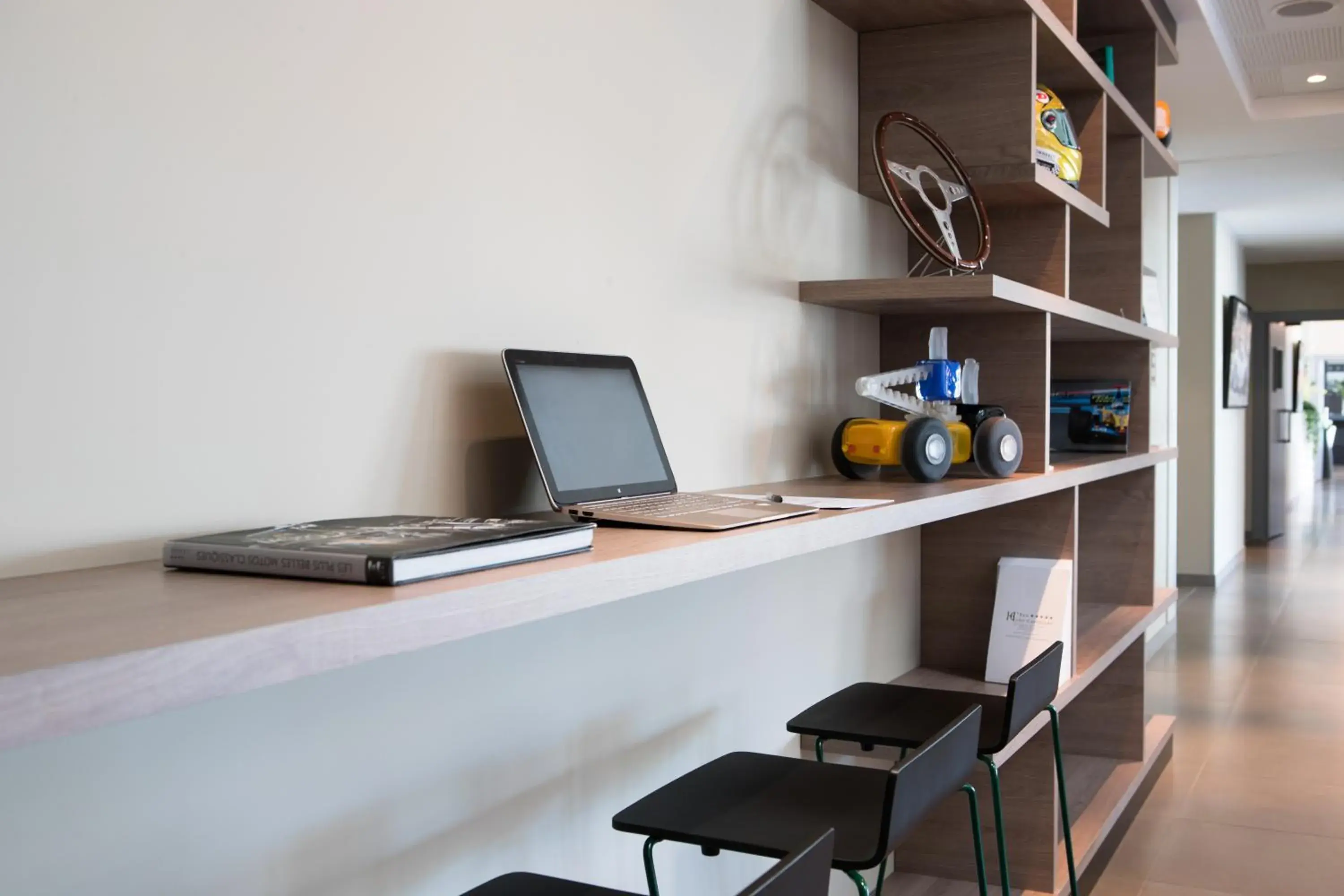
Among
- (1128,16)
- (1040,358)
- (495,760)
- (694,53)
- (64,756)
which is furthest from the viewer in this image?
(1128,16)

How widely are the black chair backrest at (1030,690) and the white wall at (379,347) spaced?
1.39 ft

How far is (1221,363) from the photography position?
8.30 meters

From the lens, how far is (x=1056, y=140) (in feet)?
8.40

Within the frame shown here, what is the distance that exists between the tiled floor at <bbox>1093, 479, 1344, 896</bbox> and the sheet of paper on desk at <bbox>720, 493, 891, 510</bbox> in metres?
1.76

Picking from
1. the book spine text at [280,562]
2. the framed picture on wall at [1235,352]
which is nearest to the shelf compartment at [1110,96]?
the book spine text at [280,562]

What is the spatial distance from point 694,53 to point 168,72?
0.97 m

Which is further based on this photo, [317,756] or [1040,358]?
[1040,358]

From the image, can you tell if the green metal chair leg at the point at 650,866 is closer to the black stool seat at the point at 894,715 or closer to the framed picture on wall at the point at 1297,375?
the black stool seat at the point at 894,715

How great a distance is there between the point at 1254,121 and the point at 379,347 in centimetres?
535

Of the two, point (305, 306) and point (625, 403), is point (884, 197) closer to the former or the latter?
point (625, 403)

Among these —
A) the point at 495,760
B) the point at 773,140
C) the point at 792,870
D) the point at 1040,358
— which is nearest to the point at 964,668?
the point at 1040,358

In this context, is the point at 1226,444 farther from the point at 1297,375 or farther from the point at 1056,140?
the point at 1056,140

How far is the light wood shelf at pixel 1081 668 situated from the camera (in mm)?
2244

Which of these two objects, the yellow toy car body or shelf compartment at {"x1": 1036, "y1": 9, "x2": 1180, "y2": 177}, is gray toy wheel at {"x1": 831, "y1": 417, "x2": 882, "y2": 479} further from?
shelf compartment at {"x1": 1036, "y1": 9, "x2": 1180, "y2": 177}
